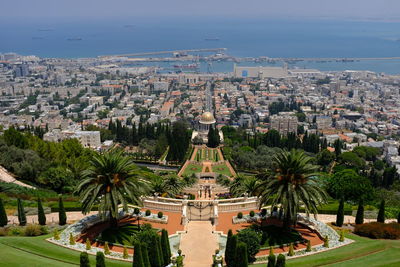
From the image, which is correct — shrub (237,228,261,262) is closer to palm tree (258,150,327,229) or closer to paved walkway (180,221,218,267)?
paved walkway (180,221,218,267)

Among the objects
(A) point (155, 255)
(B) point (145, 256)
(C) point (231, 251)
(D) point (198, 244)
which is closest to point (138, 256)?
(B) point (145, 256)

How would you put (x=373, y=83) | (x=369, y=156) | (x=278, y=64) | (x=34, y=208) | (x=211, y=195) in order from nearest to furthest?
(x=34, y=208) → (x=211, y=195) → (x=369, y=156) → (x=373, y=83) → (x=278, y=64)

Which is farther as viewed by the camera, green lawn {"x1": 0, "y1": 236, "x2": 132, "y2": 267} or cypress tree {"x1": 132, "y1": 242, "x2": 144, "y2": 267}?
green lawn {"x1": 0, "y1": 236, "x2": 132, "y2": 267}

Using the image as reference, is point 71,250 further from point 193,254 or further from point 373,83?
point 373,83

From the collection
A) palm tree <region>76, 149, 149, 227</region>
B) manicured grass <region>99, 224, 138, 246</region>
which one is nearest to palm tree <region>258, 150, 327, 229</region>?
palm tree <region>76, 149, 149, 227</region>

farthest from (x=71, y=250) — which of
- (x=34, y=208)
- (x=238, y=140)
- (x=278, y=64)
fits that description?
(x=278, y=64)

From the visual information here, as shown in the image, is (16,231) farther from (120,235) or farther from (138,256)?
(138,256)

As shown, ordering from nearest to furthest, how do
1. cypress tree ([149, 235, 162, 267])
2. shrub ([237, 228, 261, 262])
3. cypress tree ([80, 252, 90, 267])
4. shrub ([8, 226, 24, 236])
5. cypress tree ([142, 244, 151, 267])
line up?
cypress tree ([80, 252, 90, 267]), cypress tree ([142, 244, 151, 267]), cypress tree ([149, 235, 162, 267]), shrub ([237, 228, 261, 262]), shrub ([8, 226, 24, 236])
